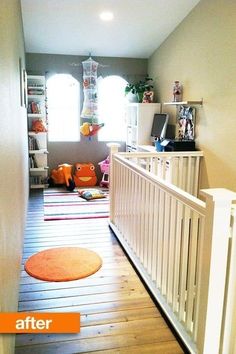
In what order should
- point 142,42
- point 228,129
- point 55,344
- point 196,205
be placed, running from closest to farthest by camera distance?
point 196,205
point 55,344
point 228,129
point 142,42

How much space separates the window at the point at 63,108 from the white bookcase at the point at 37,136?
31 cm

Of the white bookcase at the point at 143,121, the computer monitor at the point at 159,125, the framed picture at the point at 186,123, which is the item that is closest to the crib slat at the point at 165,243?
the framed picture at the point at 186,123

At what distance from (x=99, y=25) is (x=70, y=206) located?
8.92ft

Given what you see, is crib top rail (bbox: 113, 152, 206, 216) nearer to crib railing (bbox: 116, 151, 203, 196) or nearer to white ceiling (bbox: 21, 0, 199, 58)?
crib railing (bbox: 116, 151, 203, 196)

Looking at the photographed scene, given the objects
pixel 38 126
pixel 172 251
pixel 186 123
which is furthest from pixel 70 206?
pixel 172 251

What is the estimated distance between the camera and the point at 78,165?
6.17 meters

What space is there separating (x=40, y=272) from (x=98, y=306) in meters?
0.70

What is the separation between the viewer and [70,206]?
485 cm

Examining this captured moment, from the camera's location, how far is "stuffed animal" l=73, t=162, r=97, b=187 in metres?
6.17

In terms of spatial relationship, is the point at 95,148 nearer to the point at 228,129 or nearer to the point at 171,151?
the point at 171,151

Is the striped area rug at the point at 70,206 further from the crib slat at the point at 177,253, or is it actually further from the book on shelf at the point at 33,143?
the crib slat at the point at 177,253

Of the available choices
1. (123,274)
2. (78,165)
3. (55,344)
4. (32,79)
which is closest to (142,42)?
Result: (32,79)

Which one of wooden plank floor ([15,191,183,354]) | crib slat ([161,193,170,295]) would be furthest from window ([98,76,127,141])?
crib slat ([161,193,170,295])

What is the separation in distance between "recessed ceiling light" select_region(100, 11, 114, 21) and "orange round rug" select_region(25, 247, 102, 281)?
3.15 meters
